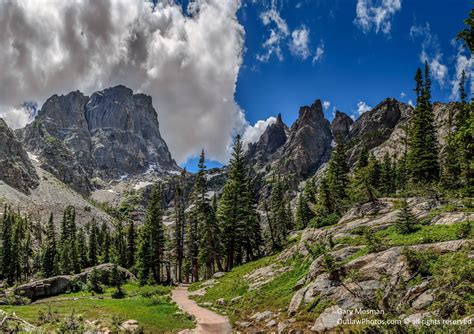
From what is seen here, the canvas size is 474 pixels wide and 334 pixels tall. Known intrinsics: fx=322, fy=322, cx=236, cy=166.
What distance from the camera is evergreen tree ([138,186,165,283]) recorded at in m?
54.8

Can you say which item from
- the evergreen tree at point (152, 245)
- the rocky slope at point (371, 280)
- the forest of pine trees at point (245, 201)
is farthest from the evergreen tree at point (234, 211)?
the rocky slope at point (371, 280)

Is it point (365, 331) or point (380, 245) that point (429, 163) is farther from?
point (365, 331)

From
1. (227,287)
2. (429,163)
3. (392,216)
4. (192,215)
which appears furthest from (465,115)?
(192,215)

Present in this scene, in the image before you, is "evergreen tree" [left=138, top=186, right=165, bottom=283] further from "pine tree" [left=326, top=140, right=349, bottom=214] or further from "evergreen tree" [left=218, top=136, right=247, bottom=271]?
"pine tree" [left=326, top=140, right=349, bottom=214]

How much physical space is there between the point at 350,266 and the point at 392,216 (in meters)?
9.92

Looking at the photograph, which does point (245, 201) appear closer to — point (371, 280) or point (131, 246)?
point (371, 280)

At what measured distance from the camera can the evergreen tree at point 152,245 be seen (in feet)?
180

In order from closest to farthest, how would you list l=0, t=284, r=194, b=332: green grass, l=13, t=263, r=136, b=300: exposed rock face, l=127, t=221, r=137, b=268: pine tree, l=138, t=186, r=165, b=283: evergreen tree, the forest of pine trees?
l=0, t=284, r=194, b=332: green grass → l=13, t=263, r=136, b=300: exposed rock face → the forest of pine trees → l=138, t=186, r=165, b=283: evergreen tree → l=127, t=221, r=137, b=268: pine tree

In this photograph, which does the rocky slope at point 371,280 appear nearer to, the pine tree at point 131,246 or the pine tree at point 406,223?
the pine tree at point 406,223

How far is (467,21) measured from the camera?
14773 mm

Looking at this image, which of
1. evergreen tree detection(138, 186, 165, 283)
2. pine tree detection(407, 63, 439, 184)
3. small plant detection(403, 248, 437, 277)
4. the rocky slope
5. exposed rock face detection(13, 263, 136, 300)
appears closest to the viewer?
the rocky slope

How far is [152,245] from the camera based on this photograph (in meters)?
56.4

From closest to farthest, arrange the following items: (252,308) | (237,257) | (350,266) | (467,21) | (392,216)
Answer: (467,21), (350,266), (252,308), (392,216), (237,257)

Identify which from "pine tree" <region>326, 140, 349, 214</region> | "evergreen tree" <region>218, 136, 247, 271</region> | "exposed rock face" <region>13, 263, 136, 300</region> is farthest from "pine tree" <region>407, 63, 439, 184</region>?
"exposed rock face" <region>13, 263, 136, 300</region>
